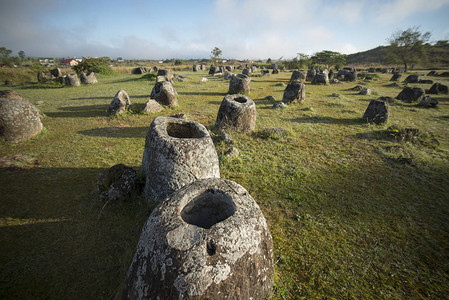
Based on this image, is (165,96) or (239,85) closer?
(165,96)

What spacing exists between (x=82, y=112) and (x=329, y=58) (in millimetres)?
46977

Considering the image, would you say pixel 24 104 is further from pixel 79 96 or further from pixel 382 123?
pixel 382 123

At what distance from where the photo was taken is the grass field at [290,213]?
2.79 meters

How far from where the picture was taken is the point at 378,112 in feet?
29.9

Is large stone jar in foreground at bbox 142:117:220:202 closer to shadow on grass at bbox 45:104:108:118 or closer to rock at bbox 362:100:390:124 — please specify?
shadow on grass at bbox 45:104:108:118

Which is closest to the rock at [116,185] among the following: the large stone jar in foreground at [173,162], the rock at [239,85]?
the large stone jar in foreground at [173,162]

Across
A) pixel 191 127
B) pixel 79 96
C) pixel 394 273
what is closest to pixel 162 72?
pixel 79 96

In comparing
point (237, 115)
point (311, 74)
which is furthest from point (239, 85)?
point (311, 74)

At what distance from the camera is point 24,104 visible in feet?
21.8

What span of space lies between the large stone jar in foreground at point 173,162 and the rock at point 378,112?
29.9 ft

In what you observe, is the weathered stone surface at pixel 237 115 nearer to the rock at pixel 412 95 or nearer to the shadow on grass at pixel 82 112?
the shadow on grass at pixel 82 112

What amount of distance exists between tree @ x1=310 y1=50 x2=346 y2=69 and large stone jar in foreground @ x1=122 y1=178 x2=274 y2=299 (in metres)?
47.5

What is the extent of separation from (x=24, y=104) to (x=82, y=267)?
6.94 metres

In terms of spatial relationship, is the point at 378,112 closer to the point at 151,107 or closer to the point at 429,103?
the point at 429,103
